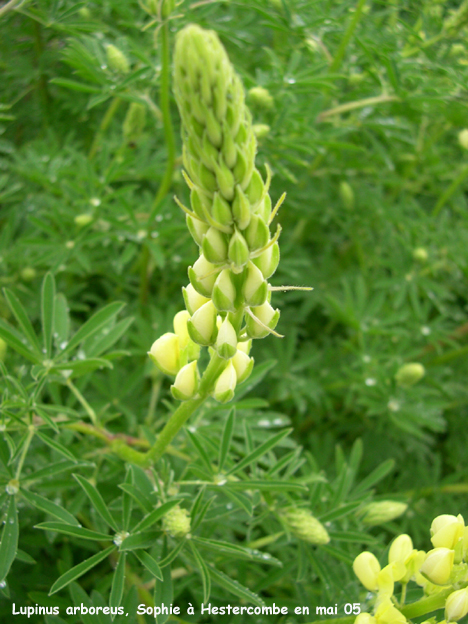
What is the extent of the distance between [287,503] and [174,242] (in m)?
1.28

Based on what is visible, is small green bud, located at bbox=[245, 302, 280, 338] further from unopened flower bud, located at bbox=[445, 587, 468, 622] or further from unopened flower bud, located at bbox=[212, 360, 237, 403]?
unopened flower bud, located at bbox=[445, 587, 468, 622]

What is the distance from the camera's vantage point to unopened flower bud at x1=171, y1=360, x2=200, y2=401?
1.01 meters

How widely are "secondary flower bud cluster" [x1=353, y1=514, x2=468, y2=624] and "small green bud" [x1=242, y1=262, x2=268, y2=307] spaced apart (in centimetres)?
58

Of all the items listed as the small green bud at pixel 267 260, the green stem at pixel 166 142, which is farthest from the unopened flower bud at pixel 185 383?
the green stem at pixel 166 142

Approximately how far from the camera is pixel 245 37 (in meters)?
2.27

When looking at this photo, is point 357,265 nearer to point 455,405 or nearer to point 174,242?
point 455,405

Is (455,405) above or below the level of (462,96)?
below

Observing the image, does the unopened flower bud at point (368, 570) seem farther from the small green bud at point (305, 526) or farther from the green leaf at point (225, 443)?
the green leaf at point (225, 443)

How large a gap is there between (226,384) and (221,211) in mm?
345

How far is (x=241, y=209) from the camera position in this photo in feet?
2.59

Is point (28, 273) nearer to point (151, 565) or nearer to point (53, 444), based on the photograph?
point (53, 444)

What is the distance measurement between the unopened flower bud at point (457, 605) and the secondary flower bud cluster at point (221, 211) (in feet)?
1.78

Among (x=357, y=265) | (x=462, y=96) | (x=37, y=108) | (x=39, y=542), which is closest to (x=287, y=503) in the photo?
(x=39, y=542)

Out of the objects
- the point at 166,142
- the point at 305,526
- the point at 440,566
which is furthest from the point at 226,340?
the point at 166,142
